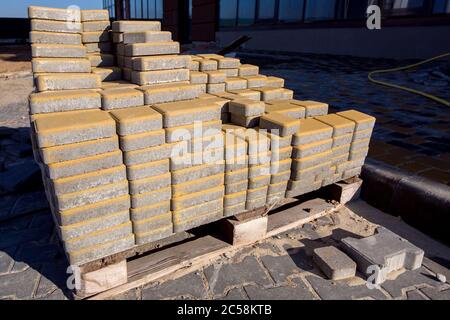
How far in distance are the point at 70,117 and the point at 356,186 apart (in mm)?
3321

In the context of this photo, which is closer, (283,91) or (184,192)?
(184,192)

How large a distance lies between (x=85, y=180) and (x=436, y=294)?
9.97 ft

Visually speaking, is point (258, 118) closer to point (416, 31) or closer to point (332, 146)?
point (332, 146)

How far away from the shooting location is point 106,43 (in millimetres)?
5430

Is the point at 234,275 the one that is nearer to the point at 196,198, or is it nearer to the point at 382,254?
the point at 196,198

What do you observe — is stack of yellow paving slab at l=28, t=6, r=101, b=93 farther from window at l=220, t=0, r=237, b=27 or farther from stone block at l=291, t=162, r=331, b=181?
window at l=220, t=0, r=237, b=27

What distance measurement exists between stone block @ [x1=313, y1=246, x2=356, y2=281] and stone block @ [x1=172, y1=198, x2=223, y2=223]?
1.02 meters

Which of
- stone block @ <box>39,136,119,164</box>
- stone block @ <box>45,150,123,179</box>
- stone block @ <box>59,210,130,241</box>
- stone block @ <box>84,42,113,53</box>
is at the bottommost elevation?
stone block @ <box>59,210,130,241</box>

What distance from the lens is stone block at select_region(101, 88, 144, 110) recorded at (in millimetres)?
3025

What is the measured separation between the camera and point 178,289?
2.92 m

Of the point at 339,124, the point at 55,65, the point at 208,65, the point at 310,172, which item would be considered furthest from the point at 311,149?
the point at 55,65

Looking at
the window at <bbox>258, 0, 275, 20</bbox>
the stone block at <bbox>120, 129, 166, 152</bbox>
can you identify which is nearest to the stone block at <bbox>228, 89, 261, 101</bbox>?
the stone block at <bbox>120, 129, 166, 152</bbox>

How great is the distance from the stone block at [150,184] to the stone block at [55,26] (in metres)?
3.63
